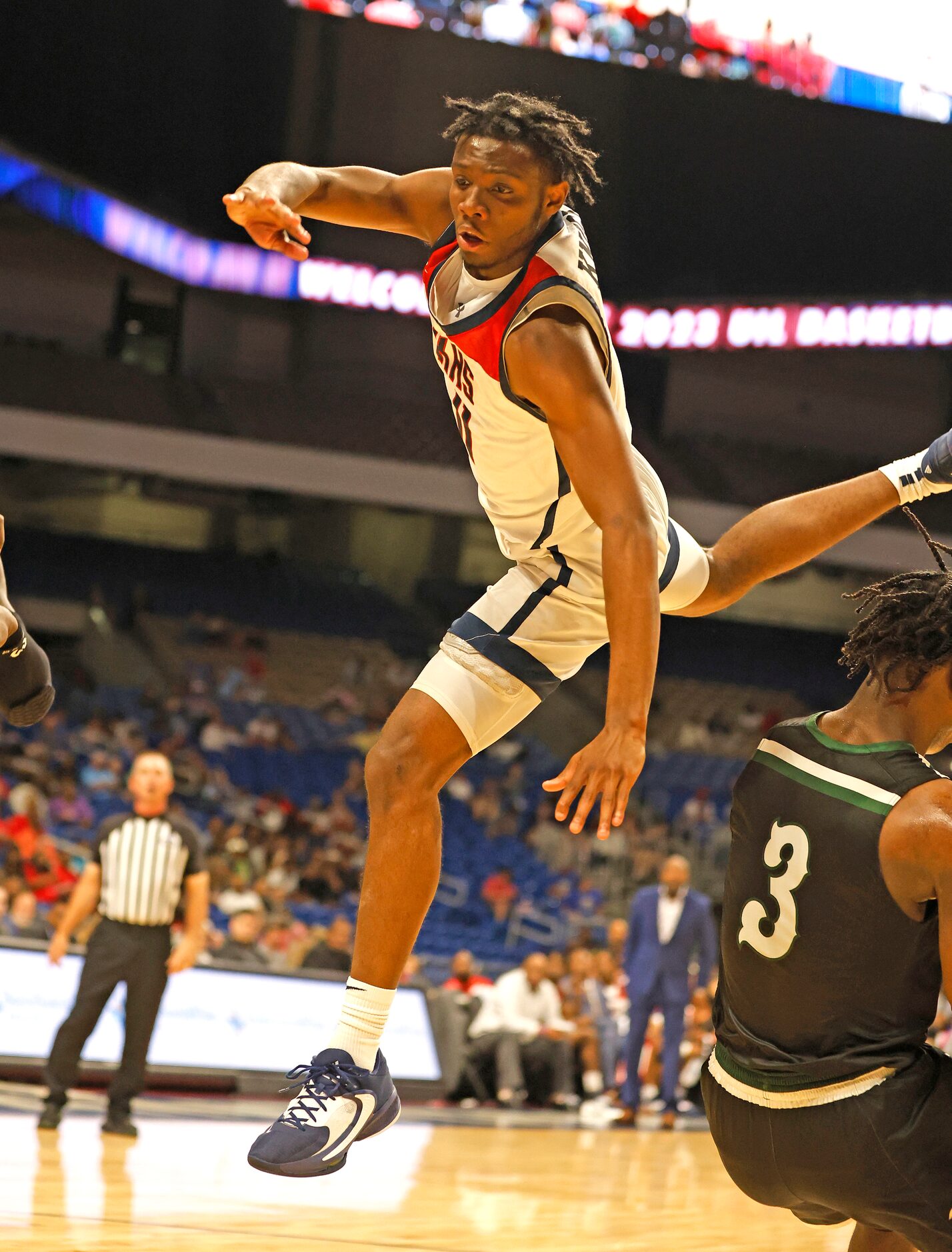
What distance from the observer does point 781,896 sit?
3.11 meters

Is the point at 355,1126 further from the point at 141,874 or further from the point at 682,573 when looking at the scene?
the point at 141,874

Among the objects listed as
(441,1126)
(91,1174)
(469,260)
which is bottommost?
(441,1126)

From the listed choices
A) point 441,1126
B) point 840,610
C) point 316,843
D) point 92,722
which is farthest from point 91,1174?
point 840,610

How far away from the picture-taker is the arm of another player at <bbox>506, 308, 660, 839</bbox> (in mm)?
3043

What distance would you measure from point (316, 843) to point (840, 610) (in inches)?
428

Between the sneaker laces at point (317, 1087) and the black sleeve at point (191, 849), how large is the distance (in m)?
4.80

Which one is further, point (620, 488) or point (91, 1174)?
point (91, 1174)

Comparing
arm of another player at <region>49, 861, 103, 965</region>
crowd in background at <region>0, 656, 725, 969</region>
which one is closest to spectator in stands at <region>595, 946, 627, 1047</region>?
crowd in background at <region>0, 656, 725, 969</region>

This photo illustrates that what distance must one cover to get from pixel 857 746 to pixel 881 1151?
2.69ft

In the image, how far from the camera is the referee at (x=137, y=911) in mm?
7742

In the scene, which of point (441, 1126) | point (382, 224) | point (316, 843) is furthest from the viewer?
point (316, 843)

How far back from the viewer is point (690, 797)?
19734 millimetres

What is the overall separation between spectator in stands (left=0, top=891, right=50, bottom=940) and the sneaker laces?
712 cm

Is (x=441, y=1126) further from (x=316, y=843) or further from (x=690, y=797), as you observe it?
(x=690, y=797)
